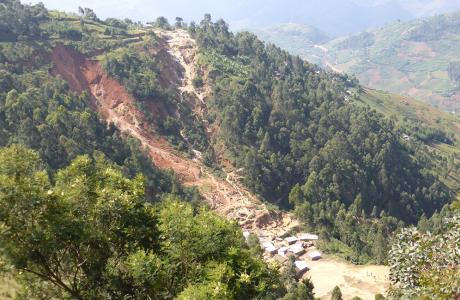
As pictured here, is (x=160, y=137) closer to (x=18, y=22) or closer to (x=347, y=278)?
(x=18, y=22)

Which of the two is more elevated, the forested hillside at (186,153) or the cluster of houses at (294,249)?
the forested hillside at (186,153)

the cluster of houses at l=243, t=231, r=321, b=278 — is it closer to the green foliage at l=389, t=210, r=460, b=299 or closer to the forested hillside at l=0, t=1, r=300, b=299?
the forested hillside at l=0, t=1, r=300, b=299

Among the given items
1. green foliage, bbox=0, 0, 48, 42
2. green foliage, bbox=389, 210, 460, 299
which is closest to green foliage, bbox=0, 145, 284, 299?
green foliage, bbox=389, 210, 460, 299

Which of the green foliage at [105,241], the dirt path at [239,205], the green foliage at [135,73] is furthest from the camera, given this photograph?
the green foliage at [135,73]

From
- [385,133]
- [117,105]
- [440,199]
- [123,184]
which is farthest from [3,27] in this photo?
[440,199]

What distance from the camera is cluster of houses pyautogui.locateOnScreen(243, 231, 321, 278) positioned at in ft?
169

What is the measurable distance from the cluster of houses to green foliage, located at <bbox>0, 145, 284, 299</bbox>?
1354 inches

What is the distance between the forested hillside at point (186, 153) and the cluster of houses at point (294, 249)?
224 centimetres

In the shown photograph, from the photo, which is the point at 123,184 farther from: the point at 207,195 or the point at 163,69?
the point at 163,69

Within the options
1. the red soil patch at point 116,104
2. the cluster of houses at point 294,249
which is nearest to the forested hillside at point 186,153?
the red soil patch at point 116,104

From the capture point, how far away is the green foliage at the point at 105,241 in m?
12.9

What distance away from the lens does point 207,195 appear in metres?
66.6

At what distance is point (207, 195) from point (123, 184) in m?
49.8

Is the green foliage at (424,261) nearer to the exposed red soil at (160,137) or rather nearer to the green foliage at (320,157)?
the exposed red soil at (160,137)
